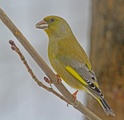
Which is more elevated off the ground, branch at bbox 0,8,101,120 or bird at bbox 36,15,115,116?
branch at bbox 0,8,101,120

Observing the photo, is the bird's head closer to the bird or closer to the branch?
the bird

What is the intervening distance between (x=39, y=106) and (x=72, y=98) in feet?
6.20

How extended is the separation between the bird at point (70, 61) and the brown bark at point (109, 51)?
30 cm

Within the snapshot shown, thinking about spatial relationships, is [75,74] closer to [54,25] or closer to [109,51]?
[54,25]

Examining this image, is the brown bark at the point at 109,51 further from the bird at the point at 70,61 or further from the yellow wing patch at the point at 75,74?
the yellow wing patch at the point at 75,74

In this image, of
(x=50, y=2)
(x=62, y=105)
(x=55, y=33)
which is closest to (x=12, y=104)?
(x=62, y=105)

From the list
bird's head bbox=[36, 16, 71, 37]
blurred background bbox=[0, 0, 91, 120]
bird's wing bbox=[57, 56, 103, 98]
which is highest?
bird's head bbox=[36, 16, 71, 37]

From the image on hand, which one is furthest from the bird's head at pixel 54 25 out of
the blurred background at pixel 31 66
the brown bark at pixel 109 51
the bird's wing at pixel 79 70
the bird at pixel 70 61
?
the blurred background at pixel 31 66

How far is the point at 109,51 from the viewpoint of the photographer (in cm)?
203

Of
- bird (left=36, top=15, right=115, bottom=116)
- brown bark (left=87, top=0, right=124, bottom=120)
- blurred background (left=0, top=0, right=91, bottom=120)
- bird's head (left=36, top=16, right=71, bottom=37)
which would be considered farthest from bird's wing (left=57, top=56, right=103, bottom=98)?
blurred background (left=0, top=0, right=91, bottom=120)

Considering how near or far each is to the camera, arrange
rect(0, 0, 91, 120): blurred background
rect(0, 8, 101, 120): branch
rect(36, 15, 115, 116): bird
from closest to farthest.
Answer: rect(0, 8, 101, 120): branch
rect(36, 15, 115, 116): bird
rect(0, 0, 91, 120): blurred background

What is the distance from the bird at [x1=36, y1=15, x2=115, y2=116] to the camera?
63.3 inches

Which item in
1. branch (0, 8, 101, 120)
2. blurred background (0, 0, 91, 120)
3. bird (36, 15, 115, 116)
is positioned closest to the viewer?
branch (0, 8, 101, 120)

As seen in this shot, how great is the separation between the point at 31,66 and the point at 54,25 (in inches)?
50.0
